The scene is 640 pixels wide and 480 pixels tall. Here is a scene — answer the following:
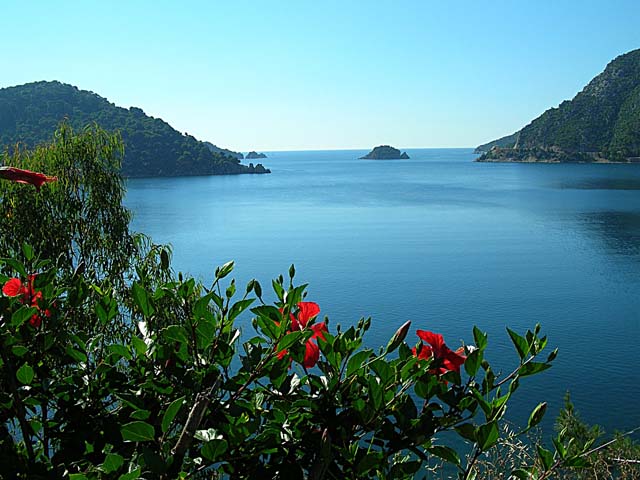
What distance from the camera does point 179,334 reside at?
0.92m

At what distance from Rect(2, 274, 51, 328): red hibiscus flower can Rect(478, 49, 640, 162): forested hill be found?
83.2 meters

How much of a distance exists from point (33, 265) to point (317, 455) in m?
0.67

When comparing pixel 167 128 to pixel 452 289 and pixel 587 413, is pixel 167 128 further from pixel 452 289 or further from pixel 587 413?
pixel 587 413

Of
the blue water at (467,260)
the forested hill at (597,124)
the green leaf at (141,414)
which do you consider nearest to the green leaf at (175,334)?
the green leaf at (141,414)

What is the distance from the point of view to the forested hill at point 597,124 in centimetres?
7725

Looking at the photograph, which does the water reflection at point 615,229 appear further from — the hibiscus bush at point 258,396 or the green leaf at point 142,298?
the green leaf at point 142,298

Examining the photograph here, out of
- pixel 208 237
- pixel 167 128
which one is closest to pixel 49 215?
pixel 208 237

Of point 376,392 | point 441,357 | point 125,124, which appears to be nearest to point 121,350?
point 376,392

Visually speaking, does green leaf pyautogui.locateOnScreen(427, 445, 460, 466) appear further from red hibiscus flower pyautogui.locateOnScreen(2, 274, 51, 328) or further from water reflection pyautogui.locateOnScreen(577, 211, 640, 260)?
water reflection pyautogui.locateOnScreen(577, 211, 640, 260)

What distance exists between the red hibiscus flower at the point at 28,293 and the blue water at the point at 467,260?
10.8 m

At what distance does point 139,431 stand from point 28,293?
457 millimetres

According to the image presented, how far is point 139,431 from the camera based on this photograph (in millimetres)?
825

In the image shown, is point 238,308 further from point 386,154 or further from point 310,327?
point 386,154

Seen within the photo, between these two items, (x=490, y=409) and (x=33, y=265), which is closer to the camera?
(x=490, y=409)
